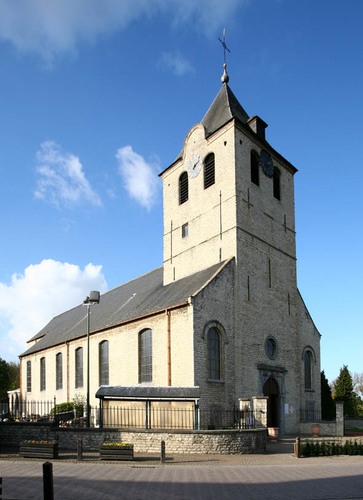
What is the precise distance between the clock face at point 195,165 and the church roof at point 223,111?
1.64 m

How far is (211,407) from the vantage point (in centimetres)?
2123

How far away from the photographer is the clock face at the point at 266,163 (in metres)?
27.7

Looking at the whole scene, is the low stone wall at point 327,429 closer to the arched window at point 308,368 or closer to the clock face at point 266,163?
the arched window at point 308,368

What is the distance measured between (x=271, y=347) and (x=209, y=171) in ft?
35.1

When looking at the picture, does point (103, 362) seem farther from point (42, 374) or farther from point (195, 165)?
point (195, 165)

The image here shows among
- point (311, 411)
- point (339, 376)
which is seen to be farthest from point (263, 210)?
point (339, 376)

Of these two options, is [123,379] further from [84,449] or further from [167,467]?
[167,467]

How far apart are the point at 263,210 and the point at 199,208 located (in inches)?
147

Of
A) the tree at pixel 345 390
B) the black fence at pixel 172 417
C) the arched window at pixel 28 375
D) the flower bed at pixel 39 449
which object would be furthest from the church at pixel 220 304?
the tree at pixel 345 390

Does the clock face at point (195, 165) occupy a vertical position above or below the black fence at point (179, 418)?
above

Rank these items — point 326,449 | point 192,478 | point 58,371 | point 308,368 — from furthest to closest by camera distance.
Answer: point 58,371, point 308,368, point 326,449, point 192,478

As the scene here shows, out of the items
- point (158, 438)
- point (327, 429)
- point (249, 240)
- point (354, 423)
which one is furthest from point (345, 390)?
point (158, 438)

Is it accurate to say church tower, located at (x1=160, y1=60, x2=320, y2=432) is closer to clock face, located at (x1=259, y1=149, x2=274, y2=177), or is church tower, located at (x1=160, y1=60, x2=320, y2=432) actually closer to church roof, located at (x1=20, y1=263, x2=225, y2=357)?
clock face, located at (x1=259, y1=149, x2=274, y2=177)

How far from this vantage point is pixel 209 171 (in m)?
27.3
